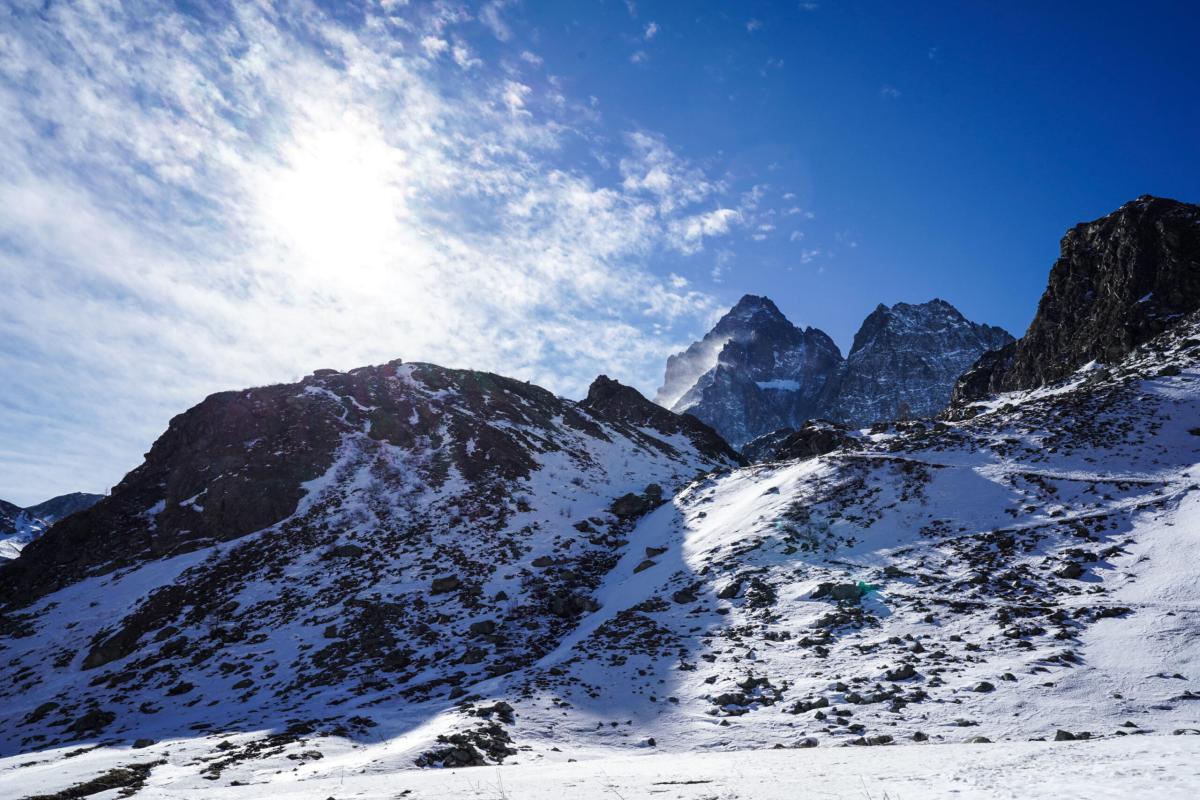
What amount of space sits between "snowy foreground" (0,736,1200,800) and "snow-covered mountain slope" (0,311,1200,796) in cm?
116

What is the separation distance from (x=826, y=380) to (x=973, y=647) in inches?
7228

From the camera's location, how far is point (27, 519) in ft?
443

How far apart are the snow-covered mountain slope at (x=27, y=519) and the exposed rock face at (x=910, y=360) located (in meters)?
182

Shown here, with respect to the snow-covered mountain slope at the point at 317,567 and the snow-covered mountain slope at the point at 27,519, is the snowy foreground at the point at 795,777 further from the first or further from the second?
the snow-covered mountain slope at the point at 27,519

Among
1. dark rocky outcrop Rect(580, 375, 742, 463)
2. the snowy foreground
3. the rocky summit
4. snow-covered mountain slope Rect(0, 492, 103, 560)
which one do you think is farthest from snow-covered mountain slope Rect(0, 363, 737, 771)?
the rocky summit

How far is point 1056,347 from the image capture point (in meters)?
52.5

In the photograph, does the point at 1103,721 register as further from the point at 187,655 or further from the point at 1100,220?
the point at 1100,220

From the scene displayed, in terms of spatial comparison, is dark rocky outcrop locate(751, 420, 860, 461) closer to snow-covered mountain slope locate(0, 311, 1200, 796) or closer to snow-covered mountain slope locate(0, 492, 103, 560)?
snow-covered mountain slope locate(0, 311, 1200, 796)

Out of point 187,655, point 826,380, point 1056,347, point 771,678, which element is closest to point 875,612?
point 771,678

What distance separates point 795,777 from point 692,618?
13.2 m

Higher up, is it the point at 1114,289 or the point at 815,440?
the point at 1114,289

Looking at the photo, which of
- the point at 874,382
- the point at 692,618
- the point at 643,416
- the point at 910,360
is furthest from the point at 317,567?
the point at 910,360

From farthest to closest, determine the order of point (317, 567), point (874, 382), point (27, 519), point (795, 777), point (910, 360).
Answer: point (874, 382) → point (910, 360) → point (27, 519) → point (317, 567) → point (795, 777)

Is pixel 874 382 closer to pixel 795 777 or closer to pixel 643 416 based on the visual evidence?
pixel 643 416
